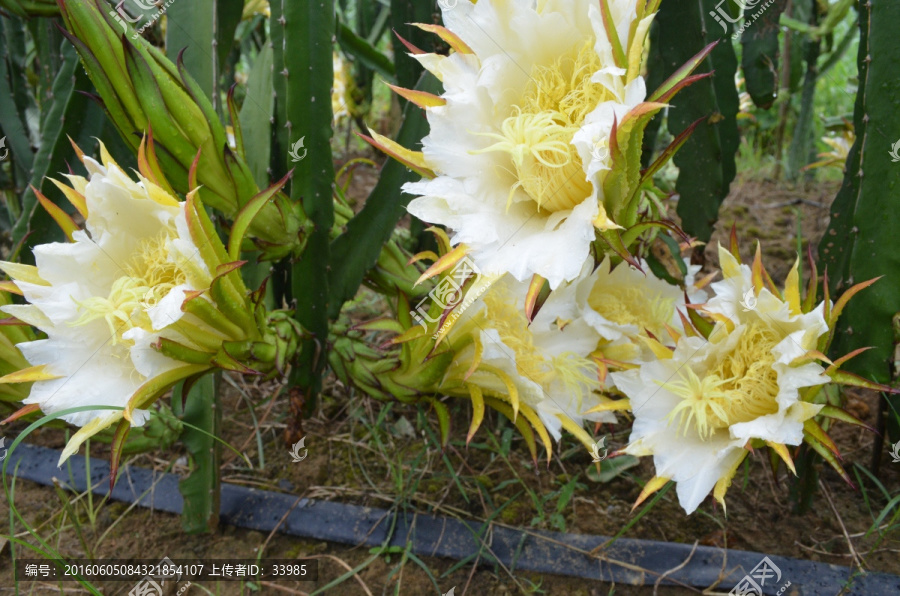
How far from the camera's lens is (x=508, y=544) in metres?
0.97

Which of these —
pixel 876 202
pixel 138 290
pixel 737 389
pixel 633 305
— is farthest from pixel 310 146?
pixel 876 202

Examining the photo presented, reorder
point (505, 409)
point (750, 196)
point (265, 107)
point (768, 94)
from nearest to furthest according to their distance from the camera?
point (505, 409), point (265, 107), point (768, 94), point (750, 196)

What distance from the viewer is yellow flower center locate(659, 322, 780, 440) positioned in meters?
0.69

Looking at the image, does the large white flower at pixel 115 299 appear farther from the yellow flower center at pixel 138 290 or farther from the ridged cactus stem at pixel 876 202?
the ridged cactus stem at pixel 876 202

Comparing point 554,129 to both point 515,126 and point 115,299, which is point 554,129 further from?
point 115,299

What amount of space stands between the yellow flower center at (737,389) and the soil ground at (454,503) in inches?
7.9

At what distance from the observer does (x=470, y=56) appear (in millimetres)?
604

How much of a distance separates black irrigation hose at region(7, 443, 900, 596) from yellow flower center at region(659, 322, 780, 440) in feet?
1.01

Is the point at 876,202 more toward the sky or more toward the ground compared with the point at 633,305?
more toward the sky

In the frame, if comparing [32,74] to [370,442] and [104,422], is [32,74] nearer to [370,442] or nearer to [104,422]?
[370,442]

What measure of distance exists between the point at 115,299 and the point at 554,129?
0.48 meters

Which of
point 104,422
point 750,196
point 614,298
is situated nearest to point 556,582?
point 614,298

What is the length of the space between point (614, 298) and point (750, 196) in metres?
1.54

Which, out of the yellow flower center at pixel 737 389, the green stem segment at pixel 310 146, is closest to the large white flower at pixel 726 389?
the yellow flower center at pixel 737 389
